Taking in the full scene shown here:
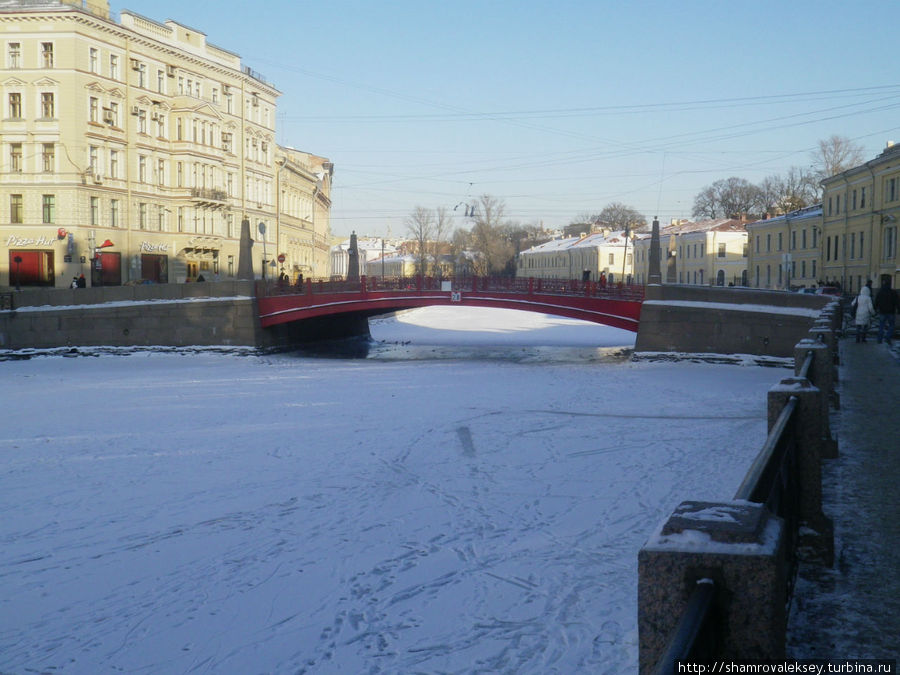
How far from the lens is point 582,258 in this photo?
97.4 m

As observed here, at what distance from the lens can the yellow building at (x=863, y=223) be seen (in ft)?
146

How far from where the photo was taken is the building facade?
300ft

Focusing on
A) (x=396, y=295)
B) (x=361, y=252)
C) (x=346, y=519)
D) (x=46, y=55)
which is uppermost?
(x=46, y=55)

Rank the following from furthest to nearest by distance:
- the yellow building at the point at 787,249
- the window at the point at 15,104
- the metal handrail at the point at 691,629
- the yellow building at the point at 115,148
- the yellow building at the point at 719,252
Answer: the yellow building at the point at 719,252 < the yellow building at the point at 787,249 < the window at the point at 15,104 < the yellow building at the point at 115,148 < the metal handrail at the point at 691,629

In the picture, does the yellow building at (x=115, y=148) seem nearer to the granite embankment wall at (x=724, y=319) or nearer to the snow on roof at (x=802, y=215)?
the granite embankment wall at (x=724, y=319)

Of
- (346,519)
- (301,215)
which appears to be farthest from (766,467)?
(301,215)

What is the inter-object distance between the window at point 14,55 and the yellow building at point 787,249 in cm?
4128

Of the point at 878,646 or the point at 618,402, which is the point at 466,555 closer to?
the point at 878,646

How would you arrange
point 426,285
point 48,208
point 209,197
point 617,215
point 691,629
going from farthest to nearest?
point 617,215 < point 209,197 < point 48,208 < point 426,285 < point 691,629

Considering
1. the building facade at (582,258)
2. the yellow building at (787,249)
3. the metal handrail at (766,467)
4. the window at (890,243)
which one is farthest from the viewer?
the building facade at (582,258)

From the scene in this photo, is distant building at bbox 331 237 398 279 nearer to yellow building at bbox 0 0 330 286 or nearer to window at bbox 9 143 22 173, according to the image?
yellow building at bbox 0 0 330 286

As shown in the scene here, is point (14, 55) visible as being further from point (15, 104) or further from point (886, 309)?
point (886, 309)

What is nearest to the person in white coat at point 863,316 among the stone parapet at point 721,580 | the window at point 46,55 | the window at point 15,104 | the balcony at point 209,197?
the stone parapet at point 721,580

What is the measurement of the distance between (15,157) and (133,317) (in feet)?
41.0
